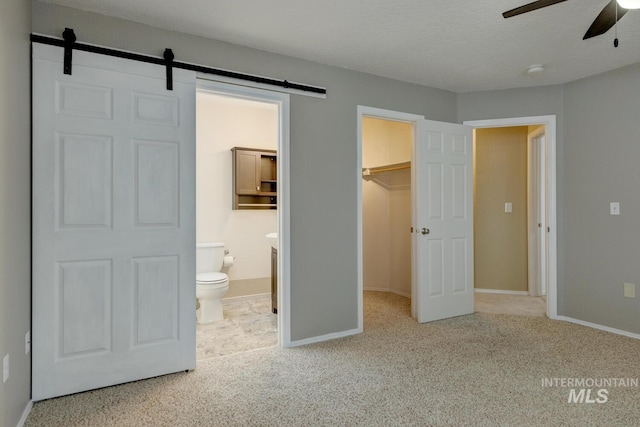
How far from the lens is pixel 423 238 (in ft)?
11.5

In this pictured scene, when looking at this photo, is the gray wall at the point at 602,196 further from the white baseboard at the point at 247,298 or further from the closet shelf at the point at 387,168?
the white baseboard at the point at 247,298

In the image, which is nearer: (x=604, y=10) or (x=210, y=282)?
(x=604, y=10)

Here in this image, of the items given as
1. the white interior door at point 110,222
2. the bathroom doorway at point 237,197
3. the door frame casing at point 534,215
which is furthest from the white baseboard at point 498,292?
the white interior door at point 110,222

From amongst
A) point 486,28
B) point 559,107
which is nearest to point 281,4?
point 486,28

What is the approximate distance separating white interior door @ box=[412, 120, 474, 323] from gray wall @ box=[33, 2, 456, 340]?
2.31 feet

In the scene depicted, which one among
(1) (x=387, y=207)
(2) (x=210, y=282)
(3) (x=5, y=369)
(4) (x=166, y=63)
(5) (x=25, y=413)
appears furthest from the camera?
(1) (x=387, y=207)

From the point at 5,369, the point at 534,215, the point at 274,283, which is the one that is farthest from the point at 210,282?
the point at 534,215

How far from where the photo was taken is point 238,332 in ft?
11.0

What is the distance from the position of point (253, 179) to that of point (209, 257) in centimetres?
111

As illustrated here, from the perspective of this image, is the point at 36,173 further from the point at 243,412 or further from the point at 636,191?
the point at 636,191

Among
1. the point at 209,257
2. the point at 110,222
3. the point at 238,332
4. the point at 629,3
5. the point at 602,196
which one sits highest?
the point at 629,3

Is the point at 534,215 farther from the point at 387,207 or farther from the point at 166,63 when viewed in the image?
the point at 166,63

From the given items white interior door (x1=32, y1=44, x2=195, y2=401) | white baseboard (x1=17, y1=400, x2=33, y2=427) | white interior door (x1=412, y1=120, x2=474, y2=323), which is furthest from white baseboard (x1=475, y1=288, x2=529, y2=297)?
white baseboard (x1=17, y1=400, x2=33, y2=427)

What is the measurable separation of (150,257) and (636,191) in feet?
13.0
